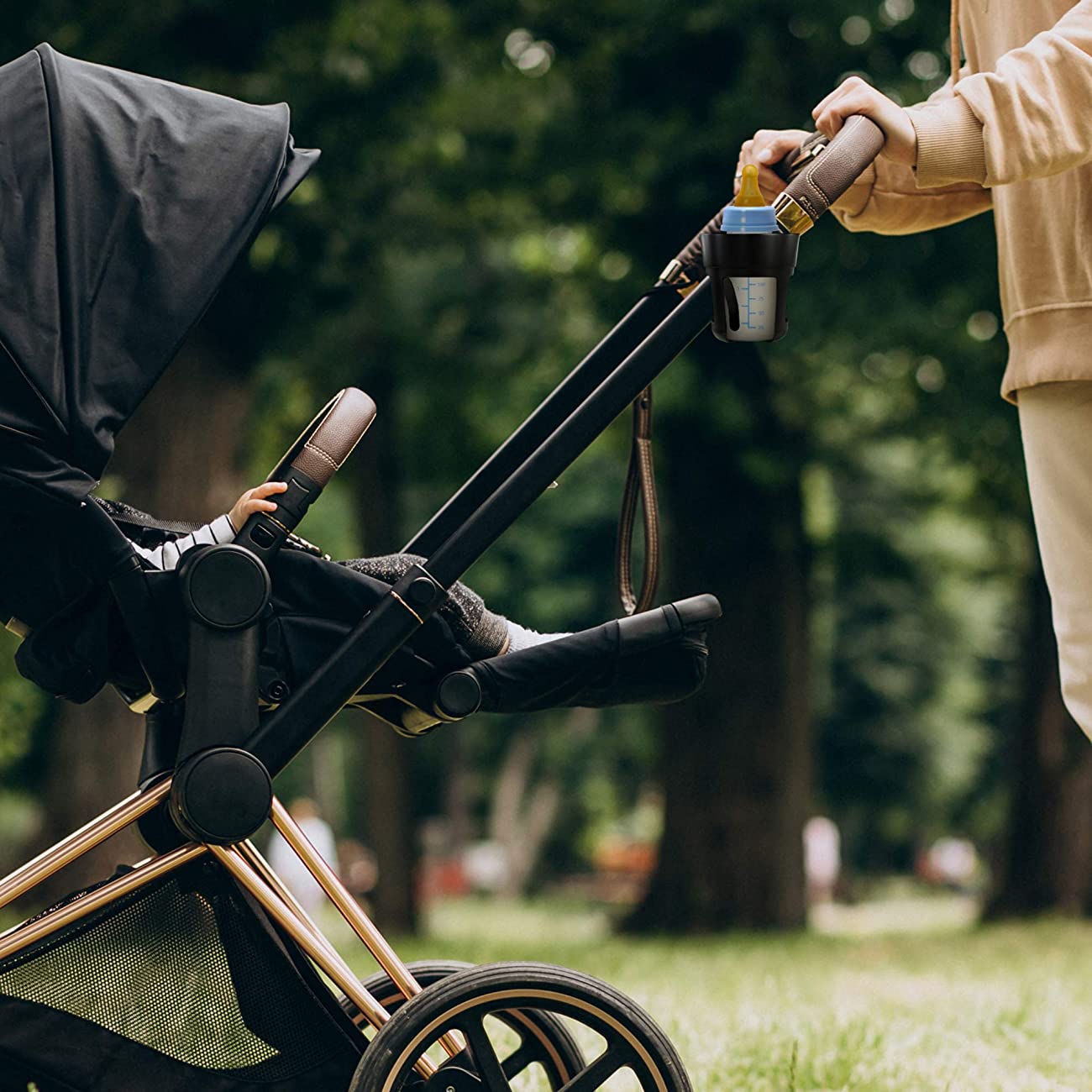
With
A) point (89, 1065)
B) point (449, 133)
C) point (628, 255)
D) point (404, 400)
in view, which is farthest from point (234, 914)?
point (404, 400)

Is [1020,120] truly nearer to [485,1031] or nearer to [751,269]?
[751,269]

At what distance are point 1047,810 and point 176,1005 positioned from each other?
40.4ft

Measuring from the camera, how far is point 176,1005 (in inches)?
117

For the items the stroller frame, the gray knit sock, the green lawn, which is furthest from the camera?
the green lawn

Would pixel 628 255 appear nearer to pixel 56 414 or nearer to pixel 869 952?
pixel 869 952

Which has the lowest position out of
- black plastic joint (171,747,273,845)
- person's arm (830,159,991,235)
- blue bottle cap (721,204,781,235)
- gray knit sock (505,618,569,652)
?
black plastic joint (171,747,273,845)

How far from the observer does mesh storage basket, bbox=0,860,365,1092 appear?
115 inches

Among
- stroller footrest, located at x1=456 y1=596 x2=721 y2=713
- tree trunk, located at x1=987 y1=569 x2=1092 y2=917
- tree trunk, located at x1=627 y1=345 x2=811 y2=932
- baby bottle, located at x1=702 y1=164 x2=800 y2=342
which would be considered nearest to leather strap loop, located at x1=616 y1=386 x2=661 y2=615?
stroller footrest, located at x1=456 y1=596 x2=721 y2=713

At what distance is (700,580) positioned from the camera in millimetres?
11930

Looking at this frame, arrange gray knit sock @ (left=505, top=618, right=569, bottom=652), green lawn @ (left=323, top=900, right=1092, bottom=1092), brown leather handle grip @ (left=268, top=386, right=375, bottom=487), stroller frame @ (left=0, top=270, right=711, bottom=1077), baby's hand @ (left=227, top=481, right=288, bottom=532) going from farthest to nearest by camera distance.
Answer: green lawn @ (left=323, top=900, right=1092, bottom=1092) < gray knit sock @ (left=505, top=618, right=569, bottom=652) < brown leather handle grip @ (left=268, top=386, right=375, bottom=487) < baby's hand @ (left=227, top=481, right=288, bottom=532) < stroller frame @ (left=0, top=270, right=711, bottom=1077)

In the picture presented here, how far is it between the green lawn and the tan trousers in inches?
50.2

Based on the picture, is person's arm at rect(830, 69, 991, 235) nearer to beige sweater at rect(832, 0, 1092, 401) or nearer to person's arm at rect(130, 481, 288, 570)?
beige sweater at rect(832, 0, 1092, 401)

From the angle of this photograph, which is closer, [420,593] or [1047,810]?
[420,593]

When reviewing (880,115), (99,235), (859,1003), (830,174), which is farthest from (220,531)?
(859,1003)
